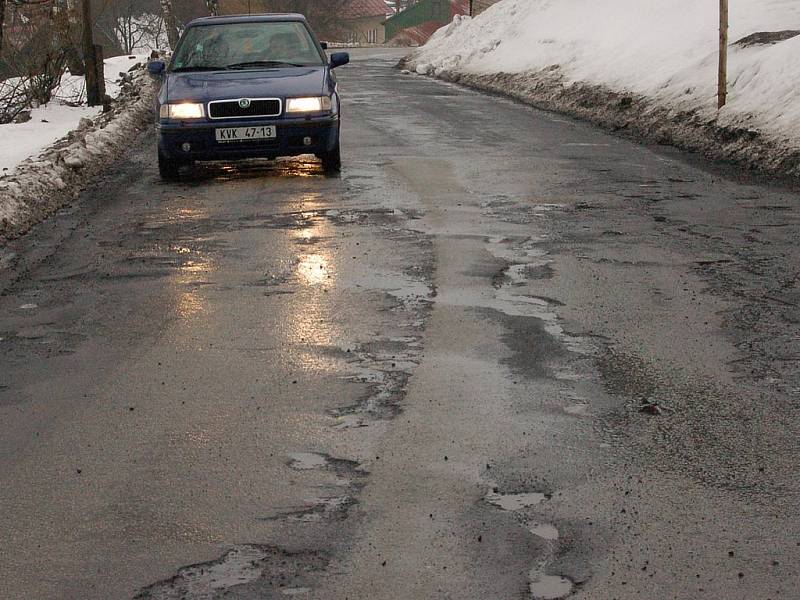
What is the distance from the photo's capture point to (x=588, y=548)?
3.91 m

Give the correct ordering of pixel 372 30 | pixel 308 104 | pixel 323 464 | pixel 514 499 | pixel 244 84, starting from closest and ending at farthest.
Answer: pixel 514 499, pixel 323 464, pixel 308 104, pixel 244 84, pixel 372 30

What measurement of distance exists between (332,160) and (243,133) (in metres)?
0.94

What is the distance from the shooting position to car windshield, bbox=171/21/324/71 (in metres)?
13.7

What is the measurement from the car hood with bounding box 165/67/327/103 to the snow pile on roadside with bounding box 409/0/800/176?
493 centimetres

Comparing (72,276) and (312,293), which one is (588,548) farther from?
(72,276)

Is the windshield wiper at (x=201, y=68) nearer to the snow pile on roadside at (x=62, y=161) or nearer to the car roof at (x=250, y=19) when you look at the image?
the car roof at (x=250, y=19)

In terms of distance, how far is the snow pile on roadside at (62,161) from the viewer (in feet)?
34.3

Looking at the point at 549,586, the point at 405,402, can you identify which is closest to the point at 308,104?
the point at 405,402

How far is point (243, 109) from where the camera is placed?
1266 centimetres

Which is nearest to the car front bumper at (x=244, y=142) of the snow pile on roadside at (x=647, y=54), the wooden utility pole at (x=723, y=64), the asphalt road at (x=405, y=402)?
the asphalt road at (x=405, y=402)

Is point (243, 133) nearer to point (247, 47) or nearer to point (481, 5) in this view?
point (247, 47)

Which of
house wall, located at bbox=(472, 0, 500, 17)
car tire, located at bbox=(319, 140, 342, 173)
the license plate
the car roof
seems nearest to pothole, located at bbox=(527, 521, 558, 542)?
the license plate

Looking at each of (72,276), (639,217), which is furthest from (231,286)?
(639,217)

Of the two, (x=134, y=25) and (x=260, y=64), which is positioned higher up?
(x=260, y=64)
